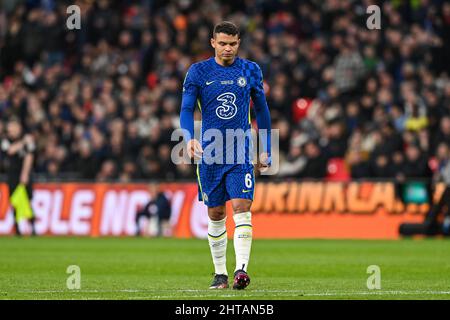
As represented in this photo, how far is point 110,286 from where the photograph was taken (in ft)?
37.7

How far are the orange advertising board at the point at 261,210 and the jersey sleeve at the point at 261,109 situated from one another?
38.5 ft

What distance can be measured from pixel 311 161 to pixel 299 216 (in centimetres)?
134

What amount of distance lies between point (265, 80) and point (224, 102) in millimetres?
16699

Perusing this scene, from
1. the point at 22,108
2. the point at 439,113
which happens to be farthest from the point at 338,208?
the point at 22,108

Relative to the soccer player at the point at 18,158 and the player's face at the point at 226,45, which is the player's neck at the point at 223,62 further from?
the soccer player at the point at 18,158

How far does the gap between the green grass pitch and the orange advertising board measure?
1.28 m

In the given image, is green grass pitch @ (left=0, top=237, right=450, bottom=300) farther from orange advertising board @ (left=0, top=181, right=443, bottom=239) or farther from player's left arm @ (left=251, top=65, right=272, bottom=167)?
player's left arm @ (left=251, top=65, right=272, bottom=167)

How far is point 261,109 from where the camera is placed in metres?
11.5

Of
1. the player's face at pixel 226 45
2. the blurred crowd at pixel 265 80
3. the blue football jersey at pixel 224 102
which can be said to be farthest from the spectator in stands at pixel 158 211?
the player's face at pixel 226 45

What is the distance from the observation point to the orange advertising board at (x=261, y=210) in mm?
23266

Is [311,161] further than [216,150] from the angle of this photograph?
Yes

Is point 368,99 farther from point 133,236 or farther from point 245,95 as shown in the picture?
point 245,95

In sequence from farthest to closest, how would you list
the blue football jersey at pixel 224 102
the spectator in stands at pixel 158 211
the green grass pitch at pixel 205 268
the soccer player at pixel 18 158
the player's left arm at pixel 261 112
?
1. the spectator in stands at pixel 158 211
2. the soccer player at pixel 18 158
3. the player's left arm at pixel 261 112
4. the blue football jersey at pixel 224 102
5. the green grass pitch at pixel 205 268

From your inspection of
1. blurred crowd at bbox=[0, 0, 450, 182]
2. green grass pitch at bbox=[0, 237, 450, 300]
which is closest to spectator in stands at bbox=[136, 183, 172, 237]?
A: blurred crowd at bbox=[0, 0, 450, 182]
